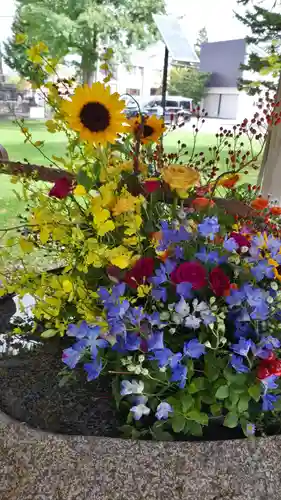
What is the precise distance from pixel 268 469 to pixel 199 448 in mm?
100

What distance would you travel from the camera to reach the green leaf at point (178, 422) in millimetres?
635

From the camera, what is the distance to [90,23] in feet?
10.6

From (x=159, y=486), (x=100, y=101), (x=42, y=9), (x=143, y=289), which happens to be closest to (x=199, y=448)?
(x=159, y=486)

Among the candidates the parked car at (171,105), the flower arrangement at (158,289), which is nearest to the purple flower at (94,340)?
the flower arrangement at (158,289)

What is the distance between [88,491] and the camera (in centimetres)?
58

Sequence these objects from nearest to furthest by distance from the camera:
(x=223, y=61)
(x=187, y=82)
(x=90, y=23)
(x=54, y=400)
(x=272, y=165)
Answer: (x=54, y=400)
(x=272, y=165)
(x=187, y=82)
(x=223, y=61)
(x=90, y=23)

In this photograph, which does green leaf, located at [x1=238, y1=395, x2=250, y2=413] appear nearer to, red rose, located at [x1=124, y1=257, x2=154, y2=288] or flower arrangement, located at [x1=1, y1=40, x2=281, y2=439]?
flower arrangement, located at [x1=1, y1=40, x2=281, y2=439]

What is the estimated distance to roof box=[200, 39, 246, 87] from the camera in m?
2.44

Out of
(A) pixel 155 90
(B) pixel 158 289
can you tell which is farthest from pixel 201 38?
(B) pixel 158 289

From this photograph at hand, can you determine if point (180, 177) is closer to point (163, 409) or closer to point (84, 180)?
point (84, 180)

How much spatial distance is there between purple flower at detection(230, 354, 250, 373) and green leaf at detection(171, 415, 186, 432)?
0.11m

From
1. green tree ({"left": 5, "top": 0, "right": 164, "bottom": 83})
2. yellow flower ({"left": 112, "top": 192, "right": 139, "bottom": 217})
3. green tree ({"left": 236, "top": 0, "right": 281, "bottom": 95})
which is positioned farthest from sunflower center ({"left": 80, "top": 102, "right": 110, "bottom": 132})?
green tree ({"left": 5, "top": 0, "right": 164, "bottom": 83})

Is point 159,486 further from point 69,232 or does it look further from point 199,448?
point 69,232

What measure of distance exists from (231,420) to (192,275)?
226 millimetres
